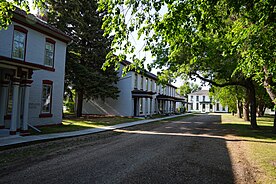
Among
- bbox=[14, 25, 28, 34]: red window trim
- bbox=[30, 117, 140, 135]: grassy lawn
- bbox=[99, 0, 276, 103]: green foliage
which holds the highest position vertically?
bbox=[14, 25, 28, 34]: red window trim

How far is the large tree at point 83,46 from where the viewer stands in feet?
71.4

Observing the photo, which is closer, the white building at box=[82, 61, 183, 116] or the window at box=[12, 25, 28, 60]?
the window at box=[12, 25, 28, 60]

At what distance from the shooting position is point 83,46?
23.7 meters

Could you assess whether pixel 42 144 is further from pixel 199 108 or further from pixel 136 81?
pixel 199 108

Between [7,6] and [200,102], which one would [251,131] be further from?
[200,102]

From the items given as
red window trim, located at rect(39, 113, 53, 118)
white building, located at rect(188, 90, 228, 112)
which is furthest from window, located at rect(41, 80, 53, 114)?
white building, located at rect(188, 90, 228, 112)

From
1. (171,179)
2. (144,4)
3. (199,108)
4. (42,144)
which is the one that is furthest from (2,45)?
(199,108)

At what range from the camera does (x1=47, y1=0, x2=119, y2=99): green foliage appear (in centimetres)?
2175

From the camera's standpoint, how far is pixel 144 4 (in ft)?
17.4

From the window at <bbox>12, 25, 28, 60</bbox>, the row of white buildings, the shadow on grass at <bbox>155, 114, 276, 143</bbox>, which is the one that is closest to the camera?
the row of white buildings

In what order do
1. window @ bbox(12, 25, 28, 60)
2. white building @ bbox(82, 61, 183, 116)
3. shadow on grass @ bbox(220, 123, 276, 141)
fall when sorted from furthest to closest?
white building @ bbox(82, 61, 183, 116) → shadow on grass @ bbox(220, 123, 276, 141) → window @ bbox(12, 25, 28, 60)

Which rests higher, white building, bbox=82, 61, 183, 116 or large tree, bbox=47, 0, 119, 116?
large tree, bbox=47, 0, 119, 116

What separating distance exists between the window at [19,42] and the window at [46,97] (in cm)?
250

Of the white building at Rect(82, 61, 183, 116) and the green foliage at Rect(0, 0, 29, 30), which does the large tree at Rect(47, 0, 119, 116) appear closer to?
the white building at Rect(82, 61, 183, 116)
